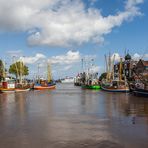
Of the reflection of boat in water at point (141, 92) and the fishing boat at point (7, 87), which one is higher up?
the fishing boat at point (7, 87)

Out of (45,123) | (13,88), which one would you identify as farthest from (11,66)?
(45,123)

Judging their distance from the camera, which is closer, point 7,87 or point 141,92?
point 141,92

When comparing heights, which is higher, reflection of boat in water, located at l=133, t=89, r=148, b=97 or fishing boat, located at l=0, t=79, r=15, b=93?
fishing boat, located at l=0, t=79, r=15, b=93

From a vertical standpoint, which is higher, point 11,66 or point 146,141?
point 11,66

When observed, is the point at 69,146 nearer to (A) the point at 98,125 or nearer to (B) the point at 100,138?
(B) the point at 100,138

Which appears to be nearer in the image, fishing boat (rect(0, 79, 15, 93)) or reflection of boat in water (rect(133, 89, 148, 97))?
reflection of boat in water (rect(133, 89, 148, 97))

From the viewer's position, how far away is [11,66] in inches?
6969

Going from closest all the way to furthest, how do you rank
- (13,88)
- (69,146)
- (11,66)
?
(69,146)
(13,88)
(11,66)

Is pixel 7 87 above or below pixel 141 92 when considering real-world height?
above

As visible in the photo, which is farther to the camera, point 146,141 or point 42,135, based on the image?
point 42,135

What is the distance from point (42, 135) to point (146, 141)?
21.2 ft

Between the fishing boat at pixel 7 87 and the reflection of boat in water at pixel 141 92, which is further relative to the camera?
the fishing boat at pixel 7 87

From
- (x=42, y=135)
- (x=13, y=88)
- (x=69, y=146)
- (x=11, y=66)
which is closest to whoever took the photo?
(x=69, y=146)

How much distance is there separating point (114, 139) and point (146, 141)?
6.08 feet
